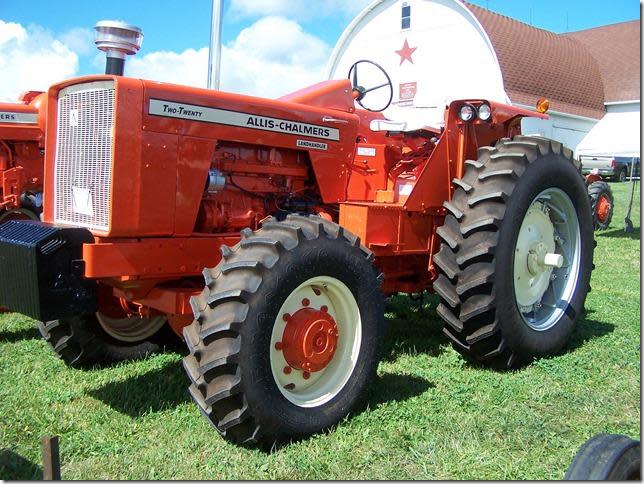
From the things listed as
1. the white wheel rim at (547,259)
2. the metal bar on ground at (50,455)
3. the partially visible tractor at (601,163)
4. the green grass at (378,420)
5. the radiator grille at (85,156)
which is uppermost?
the partially visible tractor at (601,163)

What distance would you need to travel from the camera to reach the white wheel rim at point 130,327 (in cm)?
454

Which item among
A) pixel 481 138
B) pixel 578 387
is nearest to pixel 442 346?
pixel 578 387

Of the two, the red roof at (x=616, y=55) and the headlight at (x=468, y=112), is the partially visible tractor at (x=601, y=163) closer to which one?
the red roof at (x=616, y=55)

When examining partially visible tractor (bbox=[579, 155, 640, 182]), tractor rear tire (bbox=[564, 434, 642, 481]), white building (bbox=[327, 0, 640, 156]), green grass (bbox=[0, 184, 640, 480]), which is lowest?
green grass (bbox=[0, 184, 640, 480])

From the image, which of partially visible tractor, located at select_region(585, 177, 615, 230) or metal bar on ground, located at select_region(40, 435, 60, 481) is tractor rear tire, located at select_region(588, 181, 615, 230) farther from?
metal bar on ground, located at select_region(40, 435, 60, 481)

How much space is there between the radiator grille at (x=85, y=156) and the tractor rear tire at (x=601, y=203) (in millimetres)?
12239

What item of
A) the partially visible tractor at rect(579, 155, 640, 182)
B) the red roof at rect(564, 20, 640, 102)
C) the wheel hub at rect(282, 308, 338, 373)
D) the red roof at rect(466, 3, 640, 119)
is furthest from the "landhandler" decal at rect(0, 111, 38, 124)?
the red roof at rect(564, 20, 640, 102)

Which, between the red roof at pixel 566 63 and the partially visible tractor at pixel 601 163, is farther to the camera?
the red roof at pixel 566 63

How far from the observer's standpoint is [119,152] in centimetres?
344

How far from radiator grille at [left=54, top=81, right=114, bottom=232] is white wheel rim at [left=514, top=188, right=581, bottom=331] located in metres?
2.77

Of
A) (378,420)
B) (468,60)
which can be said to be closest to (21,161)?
(378,420)

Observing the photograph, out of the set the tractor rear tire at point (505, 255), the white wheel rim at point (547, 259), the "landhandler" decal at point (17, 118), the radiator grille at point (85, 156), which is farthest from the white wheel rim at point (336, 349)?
the "landhandler" decal at point (17, 118)

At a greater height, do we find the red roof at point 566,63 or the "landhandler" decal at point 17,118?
the red roof at point 566,63

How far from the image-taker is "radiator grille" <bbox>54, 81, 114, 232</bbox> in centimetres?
350
